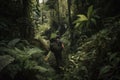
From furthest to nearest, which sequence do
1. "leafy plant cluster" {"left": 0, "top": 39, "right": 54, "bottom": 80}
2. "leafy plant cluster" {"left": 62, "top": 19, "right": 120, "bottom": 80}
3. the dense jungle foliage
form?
the dense jungle foliage < "leafy plant cluster" {"left": 62, "top": 19, "right": 120, "bottom": 80} < "leafy plant cluster" {"left": 0, "top": 39, "right": 54, "bottom": 80}

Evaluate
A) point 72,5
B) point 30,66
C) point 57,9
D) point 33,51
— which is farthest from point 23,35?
point 57,9

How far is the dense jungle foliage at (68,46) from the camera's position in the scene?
19.9 ft

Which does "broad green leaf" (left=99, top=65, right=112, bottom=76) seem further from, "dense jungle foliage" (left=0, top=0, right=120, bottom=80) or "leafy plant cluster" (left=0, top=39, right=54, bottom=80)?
"leafy plant cluster" (left=0, top=39, right=54, bottom=80)

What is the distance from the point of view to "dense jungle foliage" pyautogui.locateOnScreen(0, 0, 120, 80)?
6.06 metres

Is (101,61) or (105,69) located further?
(101,61)

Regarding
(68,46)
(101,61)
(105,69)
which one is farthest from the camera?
(68,46)

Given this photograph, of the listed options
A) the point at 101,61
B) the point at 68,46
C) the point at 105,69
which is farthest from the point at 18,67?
the point at 68,46

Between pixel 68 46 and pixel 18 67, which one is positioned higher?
pixel 18 67

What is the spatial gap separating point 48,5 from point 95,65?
372 inches

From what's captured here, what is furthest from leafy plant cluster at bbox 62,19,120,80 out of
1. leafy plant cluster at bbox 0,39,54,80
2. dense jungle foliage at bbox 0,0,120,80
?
leafy plant cluster at bbox 0,39,54,80

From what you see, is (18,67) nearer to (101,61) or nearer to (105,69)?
(105,69)

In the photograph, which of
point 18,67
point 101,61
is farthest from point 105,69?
point 18,67

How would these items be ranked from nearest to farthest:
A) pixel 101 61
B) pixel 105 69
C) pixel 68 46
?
pixel 105 69 → pixel 101 61 → pixel 68 46

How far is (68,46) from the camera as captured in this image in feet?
37.8
